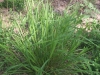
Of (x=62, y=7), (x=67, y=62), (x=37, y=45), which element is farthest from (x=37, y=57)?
(x=62, y=7)

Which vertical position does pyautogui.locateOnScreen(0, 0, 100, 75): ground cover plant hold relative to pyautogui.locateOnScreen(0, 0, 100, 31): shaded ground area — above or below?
below

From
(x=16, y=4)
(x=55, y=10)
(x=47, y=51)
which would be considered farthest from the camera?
(x=55, y=10)

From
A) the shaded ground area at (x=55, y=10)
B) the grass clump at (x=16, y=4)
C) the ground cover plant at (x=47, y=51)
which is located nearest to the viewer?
the ground cover plant at (x=47, y=51)

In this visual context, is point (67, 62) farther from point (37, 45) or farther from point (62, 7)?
point (62, 7)

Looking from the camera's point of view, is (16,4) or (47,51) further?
(16,4)

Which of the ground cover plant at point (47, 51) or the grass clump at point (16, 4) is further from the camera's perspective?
the grass clump at point (16, 4)

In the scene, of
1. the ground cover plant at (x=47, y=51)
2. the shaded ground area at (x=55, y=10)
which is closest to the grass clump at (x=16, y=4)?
the shaded ground area at (x=55, y=10)

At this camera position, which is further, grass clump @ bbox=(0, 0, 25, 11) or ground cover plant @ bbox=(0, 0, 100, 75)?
grass clump @ bbox=(0, 0, 25, 11)

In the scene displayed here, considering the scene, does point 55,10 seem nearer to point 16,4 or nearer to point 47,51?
point 16,4

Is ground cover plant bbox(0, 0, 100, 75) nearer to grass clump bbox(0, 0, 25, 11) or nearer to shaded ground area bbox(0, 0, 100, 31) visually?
shaded ground area bbox(0, 0, 100, 31)

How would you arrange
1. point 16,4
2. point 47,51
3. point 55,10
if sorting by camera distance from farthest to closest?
point 55,10 → point 16,4 → point 47,51

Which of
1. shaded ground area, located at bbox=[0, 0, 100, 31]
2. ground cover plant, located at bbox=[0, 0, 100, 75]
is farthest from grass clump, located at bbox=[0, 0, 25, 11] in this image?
ground cover plant, located at bbox=[0, 0, 100, 75]

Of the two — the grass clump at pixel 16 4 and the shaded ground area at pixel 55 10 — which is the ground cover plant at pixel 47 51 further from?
the grass clump at pixel 16 4

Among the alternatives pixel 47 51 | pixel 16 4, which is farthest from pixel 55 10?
pixel 47 51
